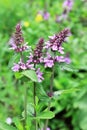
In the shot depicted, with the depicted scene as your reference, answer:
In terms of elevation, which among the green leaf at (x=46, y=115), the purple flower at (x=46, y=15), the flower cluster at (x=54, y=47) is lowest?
the green leaf at (x=46, y=115)

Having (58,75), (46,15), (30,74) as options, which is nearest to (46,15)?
(46,15)

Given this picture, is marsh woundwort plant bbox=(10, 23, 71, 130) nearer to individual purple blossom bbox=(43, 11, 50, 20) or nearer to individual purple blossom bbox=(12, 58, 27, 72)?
individual purple blossom bbox=(12, 58, 27, 72)

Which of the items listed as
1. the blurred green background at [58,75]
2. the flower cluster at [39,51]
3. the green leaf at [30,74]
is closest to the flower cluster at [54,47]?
the flower cluster at [39,51]

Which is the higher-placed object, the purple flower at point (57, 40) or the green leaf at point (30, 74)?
the purple flower at point (57, 40)

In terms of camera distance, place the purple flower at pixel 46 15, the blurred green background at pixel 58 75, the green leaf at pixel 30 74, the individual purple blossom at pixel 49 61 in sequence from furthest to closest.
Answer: the purple flower at pixel 46 15
the blurred green background at pixel 58 75
the individual purple blossom at pixel 49 61
the green leaf at pixel 30 74

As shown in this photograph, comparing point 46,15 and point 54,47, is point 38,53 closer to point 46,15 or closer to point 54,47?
point 54,47

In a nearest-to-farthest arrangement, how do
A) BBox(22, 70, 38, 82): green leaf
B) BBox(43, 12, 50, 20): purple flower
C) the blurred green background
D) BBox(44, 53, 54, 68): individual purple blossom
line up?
BBox(22, 70, 38, 82): green leaf < BBox(44, 53, 54, 68): individual purple blossom < the blurred green background < BBox(43, 12, 50, 20): purple flower

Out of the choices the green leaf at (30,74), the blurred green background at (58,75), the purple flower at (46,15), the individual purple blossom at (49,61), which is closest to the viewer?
the green leaf at (30,74)

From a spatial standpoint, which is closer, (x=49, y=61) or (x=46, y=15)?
(x=49, y=61)

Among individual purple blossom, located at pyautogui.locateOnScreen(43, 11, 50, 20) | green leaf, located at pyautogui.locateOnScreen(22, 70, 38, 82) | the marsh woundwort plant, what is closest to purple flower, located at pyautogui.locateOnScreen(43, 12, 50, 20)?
individual purple blossom, located at pyautogui.locateOnScreen(43, 11, 50, 20)

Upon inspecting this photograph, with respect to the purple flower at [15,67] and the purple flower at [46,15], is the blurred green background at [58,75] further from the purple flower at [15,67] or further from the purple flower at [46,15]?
the purple flower at [15,67]

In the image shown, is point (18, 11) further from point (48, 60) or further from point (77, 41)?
point (48, 60)
